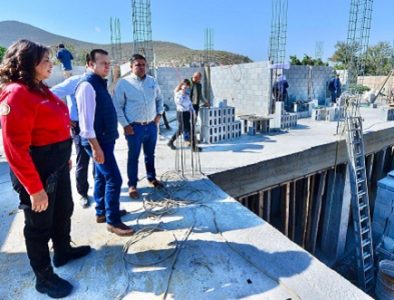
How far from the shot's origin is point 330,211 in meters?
5.91

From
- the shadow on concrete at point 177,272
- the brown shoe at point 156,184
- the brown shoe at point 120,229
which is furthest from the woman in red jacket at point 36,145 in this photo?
the brown shoe at point 156,184

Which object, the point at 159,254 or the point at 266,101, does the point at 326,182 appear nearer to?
the point at 266,101

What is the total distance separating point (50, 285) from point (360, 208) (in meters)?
4.54

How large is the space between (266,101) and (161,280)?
7.81m

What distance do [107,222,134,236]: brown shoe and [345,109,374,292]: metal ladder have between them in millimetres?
3805

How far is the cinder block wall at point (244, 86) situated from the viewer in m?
8.91

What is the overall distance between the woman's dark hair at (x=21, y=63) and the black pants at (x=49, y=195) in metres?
0.40

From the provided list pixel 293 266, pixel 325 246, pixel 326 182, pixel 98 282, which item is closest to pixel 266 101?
pixel 326 182

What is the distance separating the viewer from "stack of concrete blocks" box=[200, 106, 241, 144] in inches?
221

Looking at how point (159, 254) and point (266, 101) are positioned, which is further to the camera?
point (266, 101)

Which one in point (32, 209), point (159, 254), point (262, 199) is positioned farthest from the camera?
point (262, 199)

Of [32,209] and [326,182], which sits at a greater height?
[32,209]

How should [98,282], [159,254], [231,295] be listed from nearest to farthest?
1. [231,295]
2. [98,282]
3. [159,254]

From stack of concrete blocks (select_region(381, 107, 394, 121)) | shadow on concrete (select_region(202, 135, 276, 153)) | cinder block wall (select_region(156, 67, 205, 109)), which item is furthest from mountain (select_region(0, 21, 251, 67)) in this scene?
shadow on concrete (select_region(202, 135, 276, 153))
